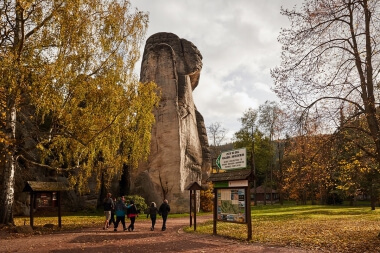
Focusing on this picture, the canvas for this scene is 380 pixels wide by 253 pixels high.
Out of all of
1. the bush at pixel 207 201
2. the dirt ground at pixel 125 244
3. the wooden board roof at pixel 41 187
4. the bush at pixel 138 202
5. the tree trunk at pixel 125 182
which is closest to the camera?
the dirt ground at pixel 125 244

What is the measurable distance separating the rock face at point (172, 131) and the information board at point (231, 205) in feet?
52.7

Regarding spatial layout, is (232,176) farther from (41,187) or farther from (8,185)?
(8,185)

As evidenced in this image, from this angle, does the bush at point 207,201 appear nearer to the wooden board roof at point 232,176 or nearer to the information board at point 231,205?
the wooden board roof at point 232,176

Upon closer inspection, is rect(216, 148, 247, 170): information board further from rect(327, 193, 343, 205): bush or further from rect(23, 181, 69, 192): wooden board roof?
rect(327, 193, 343, 205): bush

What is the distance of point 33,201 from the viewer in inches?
678

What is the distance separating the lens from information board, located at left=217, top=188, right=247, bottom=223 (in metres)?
13.9

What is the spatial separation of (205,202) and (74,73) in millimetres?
22544

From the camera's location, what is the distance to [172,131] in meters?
33.4

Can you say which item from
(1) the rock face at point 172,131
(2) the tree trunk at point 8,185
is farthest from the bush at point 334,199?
(2) the tree trunk at point 8,185

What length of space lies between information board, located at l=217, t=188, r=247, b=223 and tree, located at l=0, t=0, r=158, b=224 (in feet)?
21.1

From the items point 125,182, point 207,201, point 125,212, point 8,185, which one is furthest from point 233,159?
point 125,182

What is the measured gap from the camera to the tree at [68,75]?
14.2m

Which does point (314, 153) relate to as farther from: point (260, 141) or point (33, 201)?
point (260, 141)

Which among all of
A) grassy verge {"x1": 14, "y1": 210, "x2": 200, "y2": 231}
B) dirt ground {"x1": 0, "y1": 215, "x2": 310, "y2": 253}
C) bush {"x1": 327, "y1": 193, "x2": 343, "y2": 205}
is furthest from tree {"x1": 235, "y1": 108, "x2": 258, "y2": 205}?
dirt ground {"x1": 0, "y1": 215, "x2": 310, "y2": 253}
